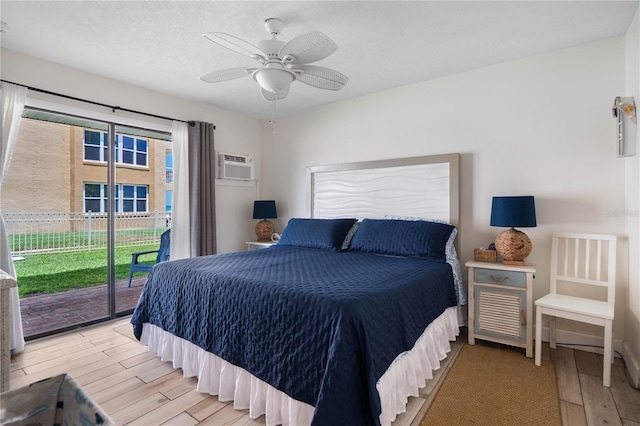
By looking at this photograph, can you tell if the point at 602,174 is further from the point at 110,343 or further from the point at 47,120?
the point at 47,120

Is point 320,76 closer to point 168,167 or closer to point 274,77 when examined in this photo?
point 274,77

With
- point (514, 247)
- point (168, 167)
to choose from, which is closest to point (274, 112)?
point (168, 167)

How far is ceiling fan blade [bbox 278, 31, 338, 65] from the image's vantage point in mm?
1856

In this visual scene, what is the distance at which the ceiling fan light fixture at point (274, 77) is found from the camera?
2.17 meters

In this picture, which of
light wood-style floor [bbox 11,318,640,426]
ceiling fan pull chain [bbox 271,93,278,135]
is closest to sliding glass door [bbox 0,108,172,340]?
light wood-style floor [bbox 11,318,640,426]

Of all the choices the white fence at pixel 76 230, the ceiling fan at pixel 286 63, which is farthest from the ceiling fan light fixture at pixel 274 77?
the white fence at pixel 76 230

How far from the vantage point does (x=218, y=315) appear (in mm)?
Answer: 1977

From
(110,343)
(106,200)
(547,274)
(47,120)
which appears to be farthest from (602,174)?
(47,120)

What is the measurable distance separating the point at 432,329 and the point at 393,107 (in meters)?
2.39

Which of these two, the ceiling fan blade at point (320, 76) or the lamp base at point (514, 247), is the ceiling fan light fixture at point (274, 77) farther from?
the lamp base at point (514, 247)

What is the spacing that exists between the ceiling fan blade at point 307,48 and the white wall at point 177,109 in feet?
7.32

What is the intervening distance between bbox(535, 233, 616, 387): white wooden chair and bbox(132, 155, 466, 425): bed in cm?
69

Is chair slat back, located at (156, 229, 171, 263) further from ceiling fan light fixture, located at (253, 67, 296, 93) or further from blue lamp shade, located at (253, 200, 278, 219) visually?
ceiling fan light fixture, located at (253, 67, 296, 93)

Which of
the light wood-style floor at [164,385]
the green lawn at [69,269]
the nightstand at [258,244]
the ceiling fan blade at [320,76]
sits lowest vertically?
the light wood-style floor at [164,385]
